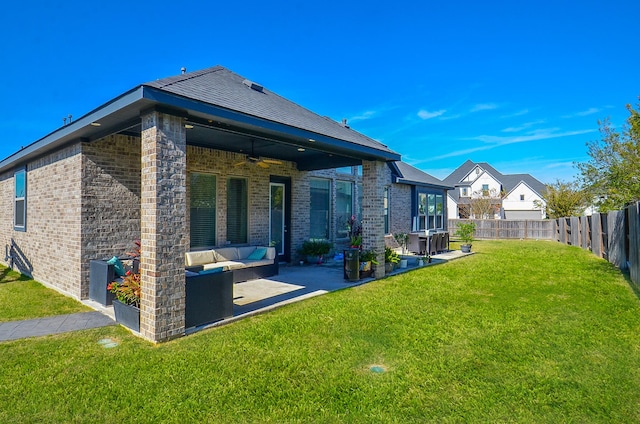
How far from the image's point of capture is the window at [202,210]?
8.65 metres

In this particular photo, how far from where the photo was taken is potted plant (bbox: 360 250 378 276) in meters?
8.82

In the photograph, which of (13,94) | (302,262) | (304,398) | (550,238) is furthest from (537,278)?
(13,94)

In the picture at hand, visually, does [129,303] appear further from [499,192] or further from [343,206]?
[499,192]

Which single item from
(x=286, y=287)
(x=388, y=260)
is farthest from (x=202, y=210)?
(x=388, y=260)

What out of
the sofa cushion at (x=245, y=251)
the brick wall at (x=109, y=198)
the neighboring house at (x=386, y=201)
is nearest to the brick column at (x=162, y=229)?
the brick wall at (x=109, y=198)

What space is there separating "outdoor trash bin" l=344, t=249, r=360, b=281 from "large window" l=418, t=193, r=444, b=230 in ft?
33.4

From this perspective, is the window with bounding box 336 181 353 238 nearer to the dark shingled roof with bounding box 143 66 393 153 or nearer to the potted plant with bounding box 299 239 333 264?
the potted plant with bounding box 299 239 333 264

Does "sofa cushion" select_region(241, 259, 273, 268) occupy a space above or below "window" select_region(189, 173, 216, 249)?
below

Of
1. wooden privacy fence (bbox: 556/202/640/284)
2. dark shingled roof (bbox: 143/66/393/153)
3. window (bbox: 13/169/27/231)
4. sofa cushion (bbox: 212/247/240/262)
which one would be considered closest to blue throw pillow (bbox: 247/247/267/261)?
sofa cushion (bbox: 212/247/240/262)

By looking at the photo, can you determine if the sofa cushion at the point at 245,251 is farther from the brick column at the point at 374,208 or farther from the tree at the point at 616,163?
the tree at the point at 616,163

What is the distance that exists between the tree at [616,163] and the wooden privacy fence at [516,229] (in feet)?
41.3

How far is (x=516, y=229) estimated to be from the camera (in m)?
25.6

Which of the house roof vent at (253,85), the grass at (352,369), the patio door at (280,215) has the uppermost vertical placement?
the house roof vent at (253,85)

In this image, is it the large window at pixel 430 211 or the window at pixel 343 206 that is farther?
the large window at pixel 430 211
